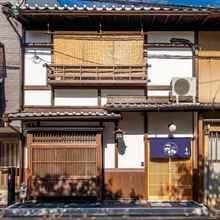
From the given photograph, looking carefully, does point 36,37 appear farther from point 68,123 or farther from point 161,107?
point 161,107

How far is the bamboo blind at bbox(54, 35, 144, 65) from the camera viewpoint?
19.8m

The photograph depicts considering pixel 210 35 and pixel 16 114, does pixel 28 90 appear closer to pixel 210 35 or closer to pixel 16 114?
pixel 16 114

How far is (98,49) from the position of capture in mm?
19938

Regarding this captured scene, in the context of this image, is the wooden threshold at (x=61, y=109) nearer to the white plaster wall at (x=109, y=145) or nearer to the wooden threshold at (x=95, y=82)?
the white plaster wall at (x=109, y=145)

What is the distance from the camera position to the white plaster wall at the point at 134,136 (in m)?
19.8

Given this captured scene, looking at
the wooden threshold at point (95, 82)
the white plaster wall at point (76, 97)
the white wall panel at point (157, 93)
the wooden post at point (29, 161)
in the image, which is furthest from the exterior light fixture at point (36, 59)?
the white wall panel at point (157, 93)

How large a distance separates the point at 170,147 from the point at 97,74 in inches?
156

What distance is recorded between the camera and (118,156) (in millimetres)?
19734

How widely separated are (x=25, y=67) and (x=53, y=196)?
16.7 ft

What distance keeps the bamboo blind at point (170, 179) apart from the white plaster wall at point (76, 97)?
324 centimetres

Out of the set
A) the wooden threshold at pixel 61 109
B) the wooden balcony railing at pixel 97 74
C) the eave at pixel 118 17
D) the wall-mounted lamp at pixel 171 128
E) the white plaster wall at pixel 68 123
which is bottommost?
the wall-mounted lamp at pixel 171 128

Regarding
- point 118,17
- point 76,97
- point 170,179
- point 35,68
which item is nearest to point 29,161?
point 76,97

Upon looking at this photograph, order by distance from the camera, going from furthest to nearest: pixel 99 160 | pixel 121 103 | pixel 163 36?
pixel 163 36 < pixel 121 103 < pixel 99 160

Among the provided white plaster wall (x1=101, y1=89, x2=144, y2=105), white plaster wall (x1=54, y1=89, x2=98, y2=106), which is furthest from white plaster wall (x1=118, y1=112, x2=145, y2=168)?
white plaster wall (x1=54, y1=89, x2=98, y2=106)
